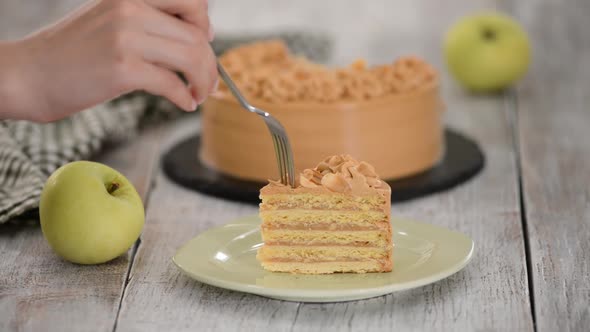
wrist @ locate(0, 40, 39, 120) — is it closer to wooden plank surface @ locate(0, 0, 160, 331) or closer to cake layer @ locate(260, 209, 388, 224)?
wooden plank surface @ locate(0, 0, 160, 331)

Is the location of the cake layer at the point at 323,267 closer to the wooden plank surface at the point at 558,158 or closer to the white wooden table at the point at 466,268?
the white wooden table at the point at 466,268

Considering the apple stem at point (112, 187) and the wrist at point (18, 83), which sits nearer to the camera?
the wrist at point (18, 83)

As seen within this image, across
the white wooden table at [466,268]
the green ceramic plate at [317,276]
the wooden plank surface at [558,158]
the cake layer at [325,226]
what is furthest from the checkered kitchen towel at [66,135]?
the wooden plank surface at [558,158]

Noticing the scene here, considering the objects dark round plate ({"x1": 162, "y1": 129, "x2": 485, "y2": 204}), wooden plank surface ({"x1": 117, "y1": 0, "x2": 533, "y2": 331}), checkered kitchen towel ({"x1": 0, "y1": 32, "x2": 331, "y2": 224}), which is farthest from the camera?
dark round plate ({"x1": 162, "y1": 129, "x2": 485, "y2": 204})

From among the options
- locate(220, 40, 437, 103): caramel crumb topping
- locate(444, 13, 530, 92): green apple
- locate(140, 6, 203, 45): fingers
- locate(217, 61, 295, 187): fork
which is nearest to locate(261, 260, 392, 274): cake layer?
locate(217, 61, 295, 187): fork

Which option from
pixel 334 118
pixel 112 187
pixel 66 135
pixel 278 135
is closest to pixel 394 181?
pixel 334 118

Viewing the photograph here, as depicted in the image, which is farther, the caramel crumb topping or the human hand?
the caramel crumb topping
